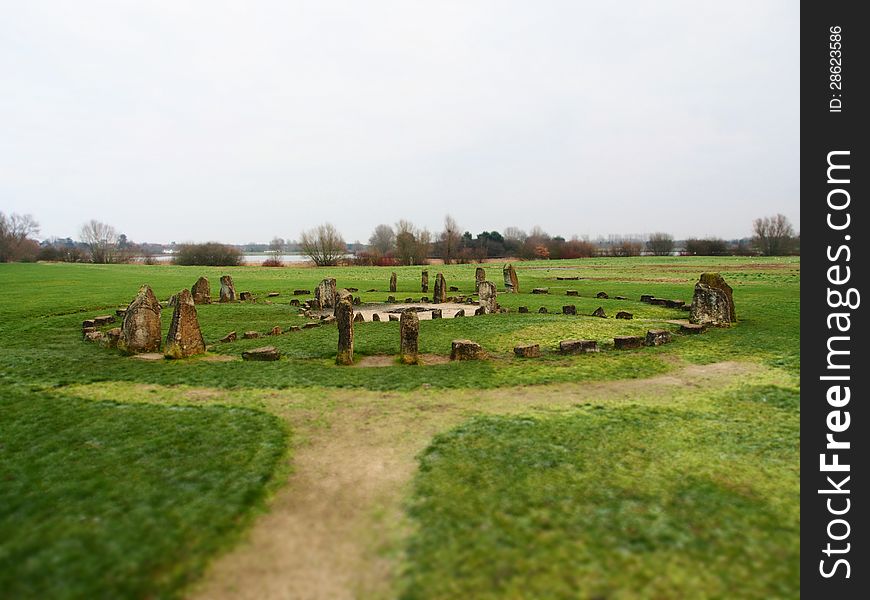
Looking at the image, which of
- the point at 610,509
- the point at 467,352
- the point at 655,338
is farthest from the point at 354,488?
the point at 655,338

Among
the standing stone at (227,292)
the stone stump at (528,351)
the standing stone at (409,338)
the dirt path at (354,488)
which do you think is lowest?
the dirt path at (354,488)

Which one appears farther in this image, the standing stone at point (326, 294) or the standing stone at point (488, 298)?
the standing stone at point (326, 294)

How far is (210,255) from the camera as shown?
244ft

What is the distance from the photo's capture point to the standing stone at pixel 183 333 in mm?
12781

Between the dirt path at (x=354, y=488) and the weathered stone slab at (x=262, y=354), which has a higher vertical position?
the weathered stone slab at (x=262, y=354)

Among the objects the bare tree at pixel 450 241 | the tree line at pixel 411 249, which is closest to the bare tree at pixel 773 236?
the tree line at pixel 411 249

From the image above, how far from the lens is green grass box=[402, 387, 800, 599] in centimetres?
417

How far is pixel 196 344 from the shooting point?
13.3 meters

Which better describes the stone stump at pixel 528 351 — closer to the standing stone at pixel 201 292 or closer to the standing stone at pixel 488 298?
the standing stone at pixel 488 298

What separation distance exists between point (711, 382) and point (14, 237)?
104385 millimetres

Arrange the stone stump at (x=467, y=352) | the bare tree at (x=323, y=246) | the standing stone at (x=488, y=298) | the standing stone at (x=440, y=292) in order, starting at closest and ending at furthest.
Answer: the stone stump at (x=467, y=352)
the standing stone at (x=488, y=298)
the standing stone at (x=440, y=292)
the bare tree at (x=323, y=246)

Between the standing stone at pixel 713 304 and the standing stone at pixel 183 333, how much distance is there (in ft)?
49.9

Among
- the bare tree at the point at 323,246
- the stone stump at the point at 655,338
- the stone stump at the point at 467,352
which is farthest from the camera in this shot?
the bare tree at the point at 323,246
